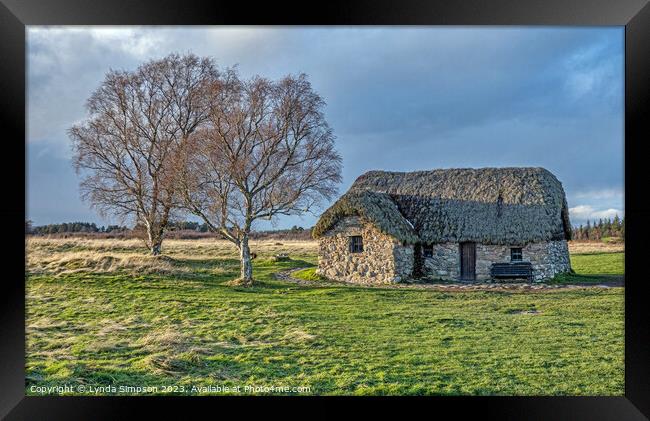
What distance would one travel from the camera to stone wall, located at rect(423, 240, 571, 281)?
10.6 meters

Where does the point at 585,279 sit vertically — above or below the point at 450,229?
below

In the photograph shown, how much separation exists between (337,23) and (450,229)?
8.89 metres

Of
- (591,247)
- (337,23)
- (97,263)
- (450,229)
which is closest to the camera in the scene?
(337,23)

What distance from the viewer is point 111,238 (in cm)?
809

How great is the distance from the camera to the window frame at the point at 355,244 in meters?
10.8

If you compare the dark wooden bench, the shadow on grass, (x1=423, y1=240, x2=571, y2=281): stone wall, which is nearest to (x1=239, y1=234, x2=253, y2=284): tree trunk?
(x1=423, y1=240, x2=571, y2=281): stone wall

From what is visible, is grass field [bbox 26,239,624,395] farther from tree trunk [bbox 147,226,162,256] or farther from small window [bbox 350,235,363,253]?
small window [bbox 350,235,363,253]

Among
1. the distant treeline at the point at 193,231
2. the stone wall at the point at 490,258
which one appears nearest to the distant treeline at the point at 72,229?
the distant treeline at the point at 193,231

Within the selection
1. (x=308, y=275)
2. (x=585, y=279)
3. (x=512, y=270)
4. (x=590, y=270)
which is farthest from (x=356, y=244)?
(x=590, y=270)

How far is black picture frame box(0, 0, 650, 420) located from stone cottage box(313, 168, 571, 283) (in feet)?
19.5

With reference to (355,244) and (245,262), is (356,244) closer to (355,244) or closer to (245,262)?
(355,244)

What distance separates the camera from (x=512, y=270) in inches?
416
